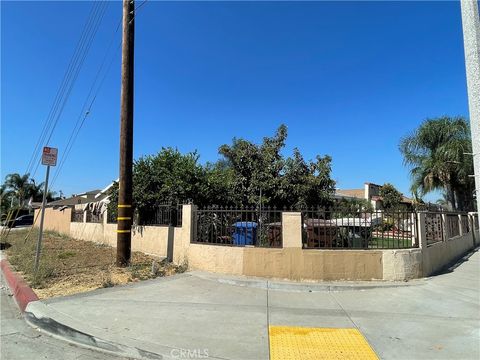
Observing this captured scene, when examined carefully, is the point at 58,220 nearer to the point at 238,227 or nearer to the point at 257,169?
the point at 257,169

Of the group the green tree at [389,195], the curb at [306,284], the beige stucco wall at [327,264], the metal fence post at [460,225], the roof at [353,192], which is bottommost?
the curb at [306,284]

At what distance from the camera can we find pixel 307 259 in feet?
29.1

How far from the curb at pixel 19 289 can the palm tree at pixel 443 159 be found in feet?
74.8

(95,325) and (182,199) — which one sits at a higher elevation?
(182,199)

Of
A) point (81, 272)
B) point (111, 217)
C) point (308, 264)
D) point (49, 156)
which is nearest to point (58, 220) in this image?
point (111, 217)

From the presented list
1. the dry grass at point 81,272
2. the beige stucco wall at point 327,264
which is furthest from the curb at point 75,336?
the beige stucco wall at point 327,264

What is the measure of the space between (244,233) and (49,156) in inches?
203

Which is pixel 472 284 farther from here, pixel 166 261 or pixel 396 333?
pixel 166 261

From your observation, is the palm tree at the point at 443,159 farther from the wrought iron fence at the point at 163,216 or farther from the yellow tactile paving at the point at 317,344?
the yellow tactile paving at the point at 317,344

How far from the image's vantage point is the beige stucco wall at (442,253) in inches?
384

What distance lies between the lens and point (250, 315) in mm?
6535

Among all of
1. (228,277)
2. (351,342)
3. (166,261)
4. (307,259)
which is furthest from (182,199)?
(351,342)

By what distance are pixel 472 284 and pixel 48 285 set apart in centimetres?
937
